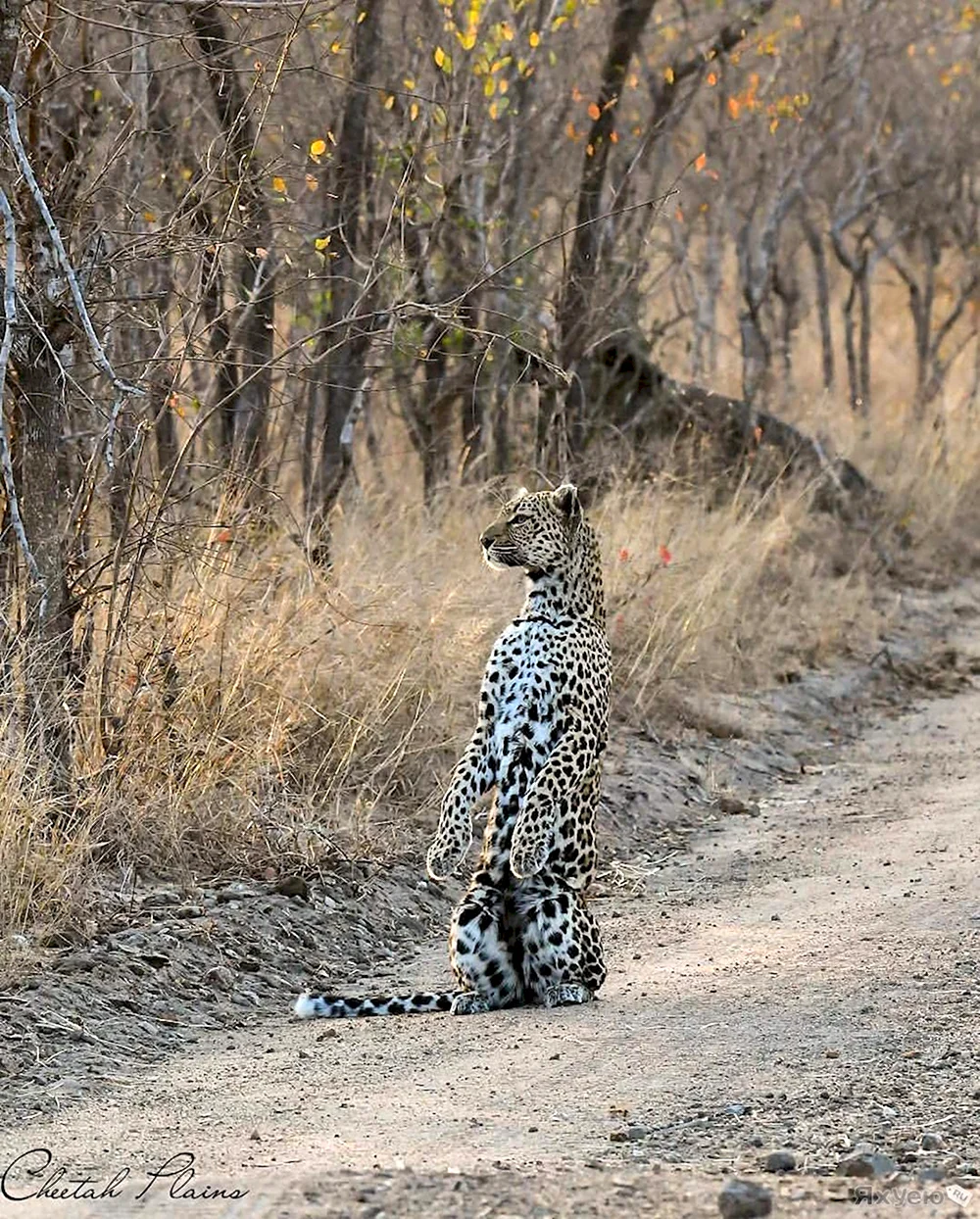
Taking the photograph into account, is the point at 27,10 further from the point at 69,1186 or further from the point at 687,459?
the point at 687,459

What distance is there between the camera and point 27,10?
6434 mm

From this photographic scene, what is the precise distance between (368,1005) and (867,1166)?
193cm

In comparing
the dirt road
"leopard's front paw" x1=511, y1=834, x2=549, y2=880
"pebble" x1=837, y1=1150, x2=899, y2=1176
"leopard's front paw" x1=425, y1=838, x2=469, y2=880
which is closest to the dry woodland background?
"leopard's front paw" x1=425, y1=838, x2=469, y2=880

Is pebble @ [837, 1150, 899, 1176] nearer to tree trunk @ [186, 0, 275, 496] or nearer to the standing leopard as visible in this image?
the standing leopard

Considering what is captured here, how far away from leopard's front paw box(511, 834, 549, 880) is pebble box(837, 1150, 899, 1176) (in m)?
1.79

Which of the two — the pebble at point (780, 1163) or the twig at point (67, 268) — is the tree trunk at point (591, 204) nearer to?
the twig at point (67, 268)

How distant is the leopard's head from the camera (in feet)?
20.6

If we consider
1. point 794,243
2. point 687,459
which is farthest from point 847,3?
point 687,459

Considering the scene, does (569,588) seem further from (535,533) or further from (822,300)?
(822,300)

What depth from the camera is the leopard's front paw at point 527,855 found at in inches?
225

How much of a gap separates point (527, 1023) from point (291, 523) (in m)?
3.62

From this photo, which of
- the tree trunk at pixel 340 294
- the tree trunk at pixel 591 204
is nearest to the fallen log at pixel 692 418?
the tree trunk at pixel 591 204

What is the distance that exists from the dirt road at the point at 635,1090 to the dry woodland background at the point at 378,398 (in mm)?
1031

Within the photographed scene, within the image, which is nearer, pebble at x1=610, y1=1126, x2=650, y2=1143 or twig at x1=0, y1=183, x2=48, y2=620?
pebble at x1=610, y1=1126, x2=650, y2=1143
